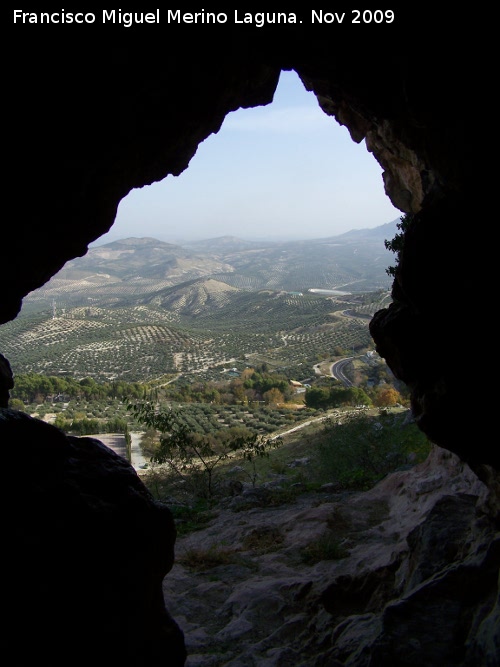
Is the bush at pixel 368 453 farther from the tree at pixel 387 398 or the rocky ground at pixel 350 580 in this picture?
the tree at pixel 387 398

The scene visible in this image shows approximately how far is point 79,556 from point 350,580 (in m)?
4.83

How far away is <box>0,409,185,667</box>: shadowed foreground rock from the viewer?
4789 millimetres

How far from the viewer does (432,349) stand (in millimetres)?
6422

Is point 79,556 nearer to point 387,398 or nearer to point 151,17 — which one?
point 151,17

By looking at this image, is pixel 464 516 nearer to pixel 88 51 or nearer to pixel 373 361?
pixel 88 51

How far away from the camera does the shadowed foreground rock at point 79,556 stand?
15.7 feet

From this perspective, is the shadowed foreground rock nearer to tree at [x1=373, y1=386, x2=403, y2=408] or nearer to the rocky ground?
the rocky ground

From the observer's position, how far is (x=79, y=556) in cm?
530

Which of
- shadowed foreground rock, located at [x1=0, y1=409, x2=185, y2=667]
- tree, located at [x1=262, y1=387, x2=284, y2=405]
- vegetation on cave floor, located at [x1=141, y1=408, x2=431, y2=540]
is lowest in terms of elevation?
tree, located at [x1=262, y1=387, x2=284, y2=405]

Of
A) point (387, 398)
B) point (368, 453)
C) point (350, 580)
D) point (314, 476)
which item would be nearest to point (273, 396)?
point (387, 398)

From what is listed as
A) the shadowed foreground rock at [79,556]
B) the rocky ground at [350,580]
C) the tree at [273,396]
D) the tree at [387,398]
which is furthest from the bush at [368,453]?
the tree at [273,396]

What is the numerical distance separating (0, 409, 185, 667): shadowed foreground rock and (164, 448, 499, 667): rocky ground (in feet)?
5.46

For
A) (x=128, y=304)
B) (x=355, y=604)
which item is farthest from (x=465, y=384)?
(x=128, y=304)

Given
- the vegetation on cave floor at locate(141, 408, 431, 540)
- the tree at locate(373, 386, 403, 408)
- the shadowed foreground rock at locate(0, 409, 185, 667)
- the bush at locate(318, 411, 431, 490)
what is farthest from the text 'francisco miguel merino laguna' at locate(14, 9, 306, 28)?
the tree at locate(373, 386, 403, 408)
